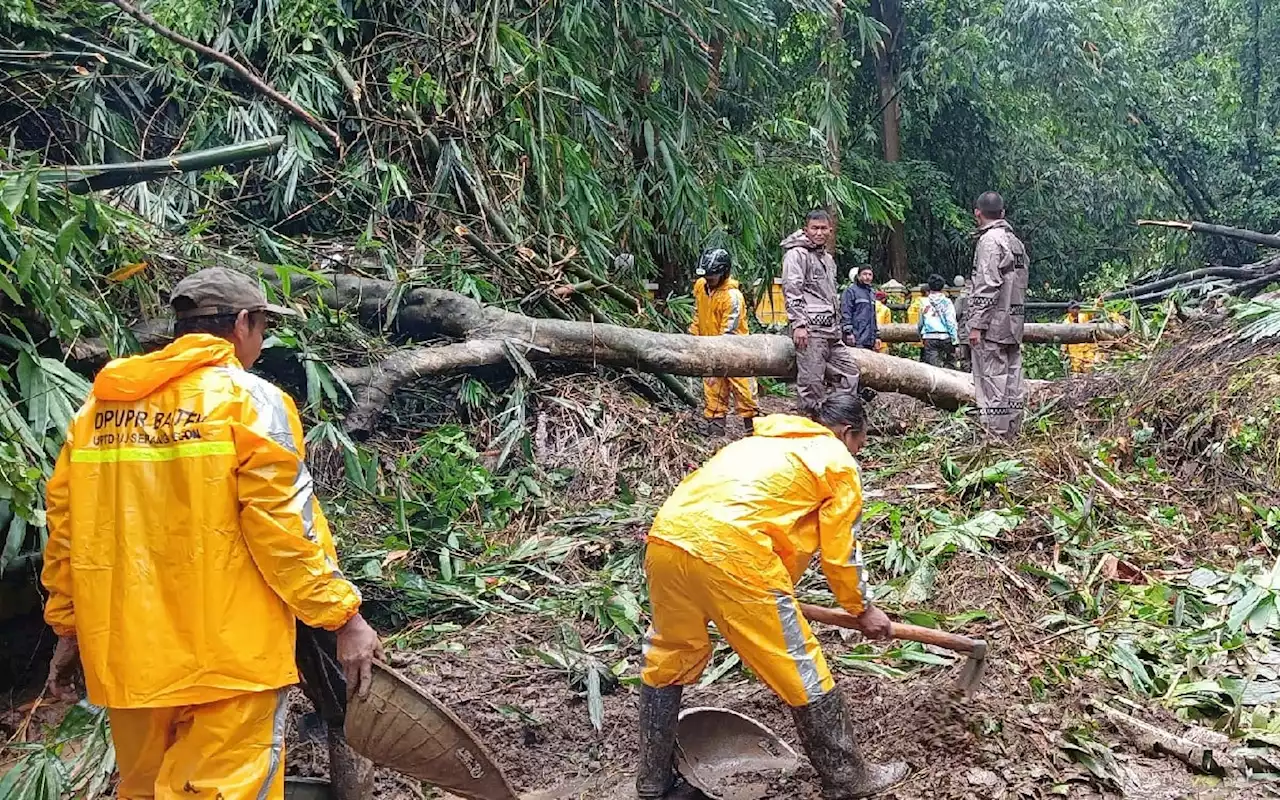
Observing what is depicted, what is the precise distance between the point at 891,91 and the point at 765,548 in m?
16.3

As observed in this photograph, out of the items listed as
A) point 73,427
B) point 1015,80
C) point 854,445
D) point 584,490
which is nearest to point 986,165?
point 1015,80

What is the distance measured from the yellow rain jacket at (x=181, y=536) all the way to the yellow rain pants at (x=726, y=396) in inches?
225

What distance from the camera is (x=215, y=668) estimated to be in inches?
93.1

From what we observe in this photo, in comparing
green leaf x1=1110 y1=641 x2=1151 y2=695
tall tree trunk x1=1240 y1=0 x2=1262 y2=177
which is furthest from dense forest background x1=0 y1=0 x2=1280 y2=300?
green leaf x1=1110 y1=641 x2=1151 y2=695

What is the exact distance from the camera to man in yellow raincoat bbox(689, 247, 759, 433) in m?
8.08

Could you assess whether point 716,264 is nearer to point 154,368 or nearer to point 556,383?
point 556,383

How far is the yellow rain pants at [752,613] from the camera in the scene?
9.91 feet

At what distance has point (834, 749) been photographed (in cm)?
315

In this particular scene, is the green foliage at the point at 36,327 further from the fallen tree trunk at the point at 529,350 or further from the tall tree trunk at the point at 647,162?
the tall tree trunk at the point at 647,162

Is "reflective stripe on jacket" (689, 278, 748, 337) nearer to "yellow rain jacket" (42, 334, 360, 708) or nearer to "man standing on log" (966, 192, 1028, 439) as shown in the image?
"man standing on log" (966, 192, 1028, 439)

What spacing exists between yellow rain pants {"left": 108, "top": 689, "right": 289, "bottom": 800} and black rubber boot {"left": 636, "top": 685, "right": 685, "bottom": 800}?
1239mm

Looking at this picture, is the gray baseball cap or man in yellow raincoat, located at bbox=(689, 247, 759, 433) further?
man in yellow raincoat, located at bbox=(689, 247, 759, 433)

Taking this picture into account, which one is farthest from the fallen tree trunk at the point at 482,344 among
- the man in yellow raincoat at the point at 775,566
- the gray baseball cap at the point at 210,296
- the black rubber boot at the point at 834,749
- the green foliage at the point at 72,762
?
the black rubber boot at the point at 834,749

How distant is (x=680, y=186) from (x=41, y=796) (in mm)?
6807
